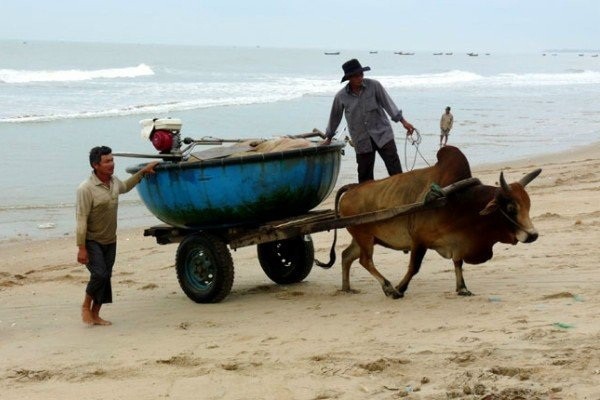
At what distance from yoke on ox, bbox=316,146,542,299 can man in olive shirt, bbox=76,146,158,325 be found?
6.22 ft

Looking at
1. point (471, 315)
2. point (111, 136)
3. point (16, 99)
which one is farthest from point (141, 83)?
point (471, 315)

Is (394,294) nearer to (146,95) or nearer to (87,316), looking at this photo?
(87,316)

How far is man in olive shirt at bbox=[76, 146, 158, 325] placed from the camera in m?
Answer: 7.43

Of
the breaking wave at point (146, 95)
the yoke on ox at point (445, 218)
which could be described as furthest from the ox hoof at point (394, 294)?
the breaking wave at point (146, 95)

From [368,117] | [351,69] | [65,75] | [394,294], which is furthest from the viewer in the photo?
[65,75]

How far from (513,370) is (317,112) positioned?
27.8 meters

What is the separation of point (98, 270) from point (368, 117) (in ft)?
8.97

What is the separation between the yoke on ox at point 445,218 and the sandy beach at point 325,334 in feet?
1.24

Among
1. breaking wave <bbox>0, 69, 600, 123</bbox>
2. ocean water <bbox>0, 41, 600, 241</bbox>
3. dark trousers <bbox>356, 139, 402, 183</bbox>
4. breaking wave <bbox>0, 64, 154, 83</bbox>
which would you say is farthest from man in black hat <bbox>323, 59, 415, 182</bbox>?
breaking wave <bbox>0, 64, 154, 83</bbox>

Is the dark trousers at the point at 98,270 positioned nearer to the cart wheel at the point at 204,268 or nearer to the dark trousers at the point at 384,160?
the cart wheel at the point at 204,268

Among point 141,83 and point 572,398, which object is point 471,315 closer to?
point 572,398

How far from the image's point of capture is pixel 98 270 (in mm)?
7531

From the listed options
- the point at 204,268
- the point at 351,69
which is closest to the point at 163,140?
the point at 204,268

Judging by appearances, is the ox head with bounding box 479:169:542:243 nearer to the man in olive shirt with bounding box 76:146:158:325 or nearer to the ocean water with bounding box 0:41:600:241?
the ocean water with bounding box 0:41:600:241
